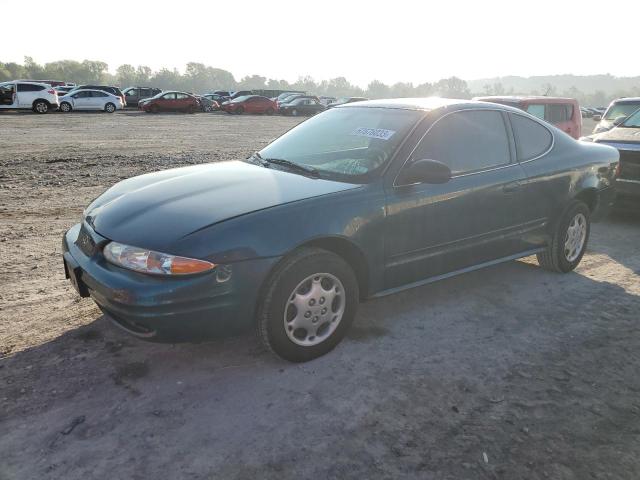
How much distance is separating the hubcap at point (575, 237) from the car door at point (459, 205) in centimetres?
78

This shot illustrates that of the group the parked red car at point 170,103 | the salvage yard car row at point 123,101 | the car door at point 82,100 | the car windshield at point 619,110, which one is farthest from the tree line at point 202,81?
the car windshield at point 619,110

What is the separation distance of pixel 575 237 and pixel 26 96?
28414mm

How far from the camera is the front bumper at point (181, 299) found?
2.83 m

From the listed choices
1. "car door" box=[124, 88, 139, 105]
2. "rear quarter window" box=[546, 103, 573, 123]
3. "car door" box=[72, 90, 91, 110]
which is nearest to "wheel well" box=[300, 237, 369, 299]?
"rear quarter window" box=[546, 103, 573, 123]

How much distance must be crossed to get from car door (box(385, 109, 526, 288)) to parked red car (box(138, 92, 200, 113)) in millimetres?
31118

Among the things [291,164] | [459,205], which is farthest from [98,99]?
[459,205]

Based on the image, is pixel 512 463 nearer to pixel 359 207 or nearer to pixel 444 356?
pixel 444 356

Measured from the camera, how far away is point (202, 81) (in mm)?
135000

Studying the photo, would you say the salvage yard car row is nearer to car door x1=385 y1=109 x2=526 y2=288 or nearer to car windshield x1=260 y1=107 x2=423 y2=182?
car windshield x1=260 y1=107 x2=423 y2=182

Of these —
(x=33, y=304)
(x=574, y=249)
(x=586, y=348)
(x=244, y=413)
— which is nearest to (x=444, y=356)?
(x=586, y=348)

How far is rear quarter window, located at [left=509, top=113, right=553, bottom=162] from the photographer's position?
4500 mm

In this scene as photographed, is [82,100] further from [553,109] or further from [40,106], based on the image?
[553,109]

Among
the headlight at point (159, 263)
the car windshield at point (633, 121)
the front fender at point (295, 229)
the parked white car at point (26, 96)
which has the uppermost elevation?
the parked white car at point (26, 96)

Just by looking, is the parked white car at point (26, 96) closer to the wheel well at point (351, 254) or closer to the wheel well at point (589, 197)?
the wheel well at point (589, 197)
